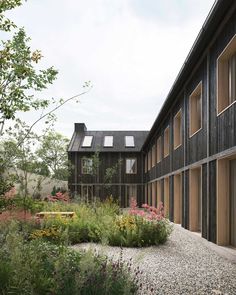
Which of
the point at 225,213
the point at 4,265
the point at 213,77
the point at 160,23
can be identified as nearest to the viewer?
the point at 4,265

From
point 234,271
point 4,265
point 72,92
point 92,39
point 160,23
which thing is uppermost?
point 160,23

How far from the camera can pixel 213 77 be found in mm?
10836

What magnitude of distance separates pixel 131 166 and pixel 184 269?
1079 inches

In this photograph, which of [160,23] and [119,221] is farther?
[119,221]

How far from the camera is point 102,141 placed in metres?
36.1

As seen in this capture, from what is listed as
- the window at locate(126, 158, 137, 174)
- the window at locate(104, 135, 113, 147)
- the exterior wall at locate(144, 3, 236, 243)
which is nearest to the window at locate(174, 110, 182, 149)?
the exterior wall at locate(144, 3, 236, 243)

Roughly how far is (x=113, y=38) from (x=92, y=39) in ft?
2.09

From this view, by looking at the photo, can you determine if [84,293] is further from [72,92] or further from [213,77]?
[213,77]

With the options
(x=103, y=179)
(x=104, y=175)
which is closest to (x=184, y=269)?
(x=104, y=175)

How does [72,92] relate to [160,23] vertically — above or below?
below

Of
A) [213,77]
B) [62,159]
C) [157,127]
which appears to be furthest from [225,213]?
[62,159]

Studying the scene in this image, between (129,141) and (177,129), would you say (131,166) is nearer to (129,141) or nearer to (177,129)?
(129,141)

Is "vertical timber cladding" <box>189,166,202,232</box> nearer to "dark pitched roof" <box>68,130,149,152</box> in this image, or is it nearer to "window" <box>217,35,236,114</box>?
"window" <box>217,35,236,114</box>

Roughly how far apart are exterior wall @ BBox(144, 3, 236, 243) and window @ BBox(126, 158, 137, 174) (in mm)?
18780
